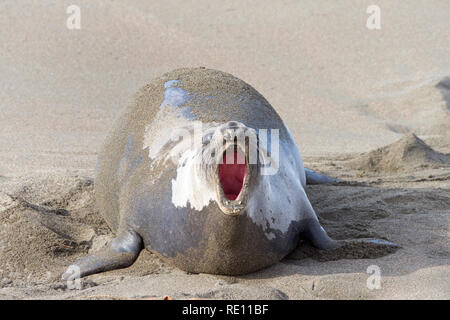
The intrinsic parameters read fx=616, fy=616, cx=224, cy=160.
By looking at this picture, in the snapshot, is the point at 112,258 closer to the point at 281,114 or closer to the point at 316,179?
the point at 316,179

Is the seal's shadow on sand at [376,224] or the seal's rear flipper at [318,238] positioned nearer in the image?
the seal's shadow on sand at [376,224]

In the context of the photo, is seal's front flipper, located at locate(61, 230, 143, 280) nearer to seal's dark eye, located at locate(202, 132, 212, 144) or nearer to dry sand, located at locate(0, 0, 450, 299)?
dry sand, located at locate(0, 0, 450, 299)

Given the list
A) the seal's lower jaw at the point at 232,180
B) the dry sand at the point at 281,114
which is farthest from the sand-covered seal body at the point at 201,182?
the dry sand at the point at 281,114

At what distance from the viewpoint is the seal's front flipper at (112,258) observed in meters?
3.15

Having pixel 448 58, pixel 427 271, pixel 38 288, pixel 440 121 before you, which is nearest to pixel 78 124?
pixel 440 121

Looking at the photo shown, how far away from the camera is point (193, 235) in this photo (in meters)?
2.97

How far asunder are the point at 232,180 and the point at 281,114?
23.3ft

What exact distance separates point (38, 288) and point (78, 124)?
588 cm

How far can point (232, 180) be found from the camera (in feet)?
9.17

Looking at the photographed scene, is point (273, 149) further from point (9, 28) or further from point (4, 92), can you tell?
point (9, 28)

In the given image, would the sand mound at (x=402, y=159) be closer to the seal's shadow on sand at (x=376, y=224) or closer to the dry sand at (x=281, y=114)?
the dry sand at (x=281, y=114)

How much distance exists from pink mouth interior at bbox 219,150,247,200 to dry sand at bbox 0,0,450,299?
0.43 m

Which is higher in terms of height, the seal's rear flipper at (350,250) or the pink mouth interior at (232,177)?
the pink mouth interior at (232,177)

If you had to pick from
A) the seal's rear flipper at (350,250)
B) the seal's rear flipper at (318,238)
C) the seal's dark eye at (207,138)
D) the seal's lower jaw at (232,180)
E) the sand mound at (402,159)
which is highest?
the seal's dark eye at (207,138)
